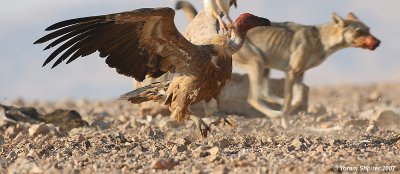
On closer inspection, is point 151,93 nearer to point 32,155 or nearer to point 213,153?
point 32,155

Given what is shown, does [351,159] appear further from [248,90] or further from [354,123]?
[248,90]

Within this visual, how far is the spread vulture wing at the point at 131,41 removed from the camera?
9.92m

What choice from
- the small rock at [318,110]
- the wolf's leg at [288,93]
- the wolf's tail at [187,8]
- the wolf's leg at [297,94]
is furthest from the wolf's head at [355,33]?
the wolf's tail at [187,8]

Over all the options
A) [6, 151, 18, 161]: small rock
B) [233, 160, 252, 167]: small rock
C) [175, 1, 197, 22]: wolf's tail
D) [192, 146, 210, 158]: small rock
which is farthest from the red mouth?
[233, 160, 252, 167]: small rock

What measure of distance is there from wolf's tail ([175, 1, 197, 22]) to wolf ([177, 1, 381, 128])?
1.98 metres

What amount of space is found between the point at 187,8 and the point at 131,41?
4836 millimetres

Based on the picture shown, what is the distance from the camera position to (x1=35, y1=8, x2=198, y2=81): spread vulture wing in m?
9.92

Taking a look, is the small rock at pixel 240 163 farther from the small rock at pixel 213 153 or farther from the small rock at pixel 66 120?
the small rock at pixel 66 120

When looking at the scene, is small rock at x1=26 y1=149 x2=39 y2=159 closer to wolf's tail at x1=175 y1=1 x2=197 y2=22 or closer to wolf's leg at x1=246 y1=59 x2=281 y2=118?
wolf's tail at x1=175 y1=1 x2=197 y2=22

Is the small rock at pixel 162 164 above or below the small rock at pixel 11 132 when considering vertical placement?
below

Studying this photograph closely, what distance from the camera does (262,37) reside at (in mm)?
17641

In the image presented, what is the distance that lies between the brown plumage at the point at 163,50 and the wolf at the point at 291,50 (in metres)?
5.90

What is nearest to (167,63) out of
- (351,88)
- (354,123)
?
(354,123)

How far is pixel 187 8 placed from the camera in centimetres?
1529
